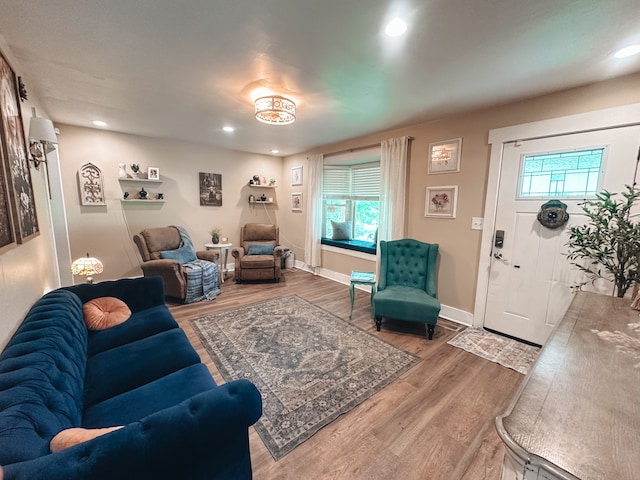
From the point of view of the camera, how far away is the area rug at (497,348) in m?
2.31

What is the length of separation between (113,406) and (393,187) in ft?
11.2

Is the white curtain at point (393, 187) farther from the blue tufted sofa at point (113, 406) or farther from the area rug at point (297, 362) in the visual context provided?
the blue tufted sofa at point (113, 406)

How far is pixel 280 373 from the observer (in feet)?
6.99

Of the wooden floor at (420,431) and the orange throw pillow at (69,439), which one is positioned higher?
the orange throw pillow at (69,439)

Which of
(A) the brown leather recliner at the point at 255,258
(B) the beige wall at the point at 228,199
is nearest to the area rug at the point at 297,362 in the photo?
(A) the brown leather recliner at the point at 255,258

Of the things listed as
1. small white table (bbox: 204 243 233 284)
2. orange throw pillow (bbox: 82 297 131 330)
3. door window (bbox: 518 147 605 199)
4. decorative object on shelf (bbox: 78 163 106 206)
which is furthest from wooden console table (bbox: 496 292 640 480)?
decorative object on shelf (bbox: 78 163 106 206)

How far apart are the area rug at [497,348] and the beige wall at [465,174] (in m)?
0.34

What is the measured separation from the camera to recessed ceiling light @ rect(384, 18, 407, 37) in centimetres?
146

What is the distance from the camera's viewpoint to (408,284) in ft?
10.4

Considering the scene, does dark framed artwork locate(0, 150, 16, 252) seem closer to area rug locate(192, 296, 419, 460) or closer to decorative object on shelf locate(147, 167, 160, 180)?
area rug locate(192, 296, 419, 460)

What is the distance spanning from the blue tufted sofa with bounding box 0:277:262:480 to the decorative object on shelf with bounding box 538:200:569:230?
288cm

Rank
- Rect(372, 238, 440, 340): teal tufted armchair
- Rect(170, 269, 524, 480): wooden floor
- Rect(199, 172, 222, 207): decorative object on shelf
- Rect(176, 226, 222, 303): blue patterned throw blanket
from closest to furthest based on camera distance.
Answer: Rect(170, 269, 524, 480): wooden floor < Rect(372, 238, 440, 340): teal tufted armchair < Rect(176, 226, 222, 303): blue patterned throw blanket < Rect(199, 172, 222, 207): decorative object on shelf

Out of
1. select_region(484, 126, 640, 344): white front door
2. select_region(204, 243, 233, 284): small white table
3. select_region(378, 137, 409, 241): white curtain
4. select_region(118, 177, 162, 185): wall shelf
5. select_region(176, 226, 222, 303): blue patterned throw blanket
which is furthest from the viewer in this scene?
select_region(204, 243, 233, 284): small white table

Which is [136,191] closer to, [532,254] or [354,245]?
[354,245]
